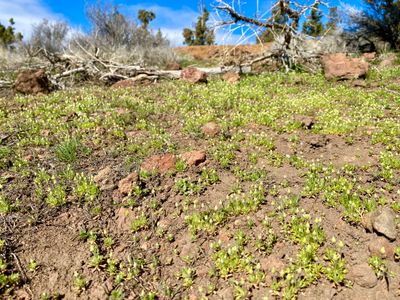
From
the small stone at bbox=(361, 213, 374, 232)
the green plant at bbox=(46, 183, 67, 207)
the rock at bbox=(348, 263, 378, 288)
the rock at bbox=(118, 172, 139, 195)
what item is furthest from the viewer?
the rock at bbox=(118, 172, 139, 195)

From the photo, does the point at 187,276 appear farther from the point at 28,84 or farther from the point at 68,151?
the point at 28,84

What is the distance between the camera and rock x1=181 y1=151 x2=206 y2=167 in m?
7.72

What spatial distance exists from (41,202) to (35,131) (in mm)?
3479

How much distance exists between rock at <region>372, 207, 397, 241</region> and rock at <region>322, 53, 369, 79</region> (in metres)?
11.0

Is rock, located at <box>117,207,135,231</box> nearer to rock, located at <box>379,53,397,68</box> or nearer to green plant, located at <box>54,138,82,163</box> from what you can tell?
green plant, located at <box>54,138,82,163</box>

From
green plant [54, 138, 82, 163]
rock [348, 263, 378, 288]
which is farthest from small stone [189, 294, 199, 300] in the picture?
green plant [54, 138, 82, 163]

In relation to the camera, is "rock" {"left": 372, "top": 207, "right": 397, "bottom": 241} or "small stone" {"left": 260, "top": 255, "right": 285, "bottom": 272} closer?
"small stone" {"left": 260, "top": 255, "right": 285, "bottom": 272}

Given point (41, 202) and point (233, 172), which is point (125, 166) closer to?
point (41, 202)

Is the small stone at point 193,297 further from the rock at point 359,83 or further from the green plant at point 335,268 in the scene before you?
the rock at point 359,83

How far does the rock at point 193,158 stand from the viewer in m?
7.72

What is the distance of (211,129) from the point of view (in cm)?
950

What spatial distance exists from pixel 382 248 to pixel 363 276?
508 mm

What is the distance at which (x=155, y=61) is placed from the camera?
27672 mm

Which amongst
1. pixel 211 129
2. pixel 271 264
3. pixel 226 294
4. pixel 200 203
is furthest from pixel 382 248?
pixel 211 129
